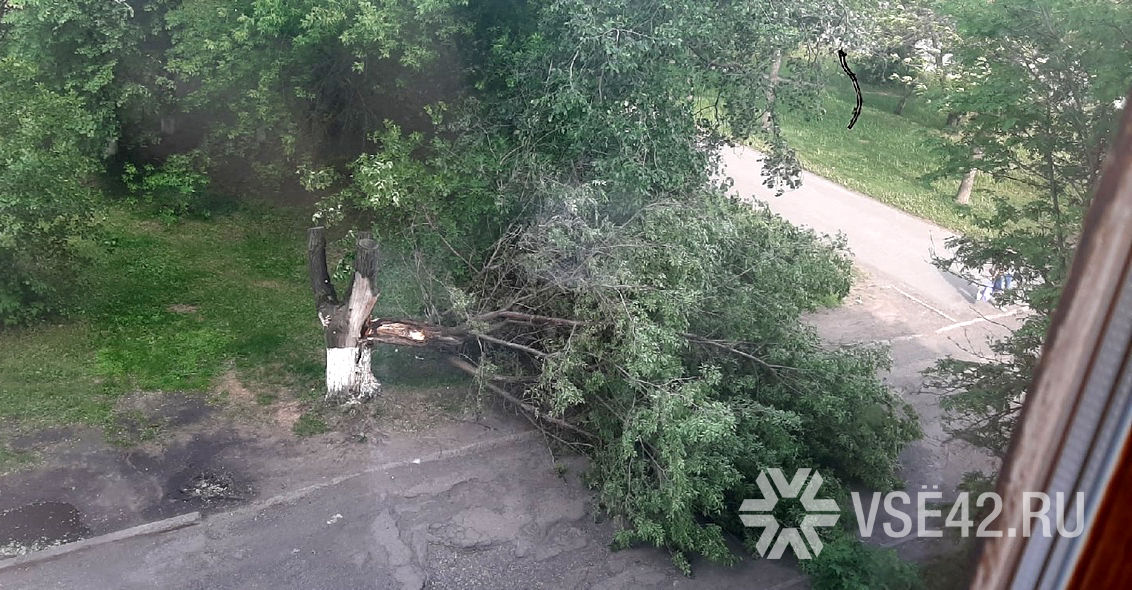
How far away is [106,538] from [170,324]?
303 cm

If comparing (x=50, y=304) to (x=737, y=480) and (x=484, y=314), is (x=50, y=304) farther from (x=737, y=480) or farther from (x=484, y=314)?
(x=737, y=480)

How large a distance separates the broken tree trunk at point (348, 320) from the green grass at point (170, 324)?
1.39ft

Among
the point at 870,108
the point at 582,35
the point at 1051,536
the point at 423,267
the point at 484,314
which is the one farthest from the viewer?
the point at 870,108

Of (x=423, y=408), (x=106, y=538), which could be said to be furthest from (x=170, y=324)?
(x=106, y=538)

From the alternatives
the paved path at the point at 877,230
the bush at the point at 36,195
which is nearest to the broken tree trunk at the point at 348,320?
the bush at the point at 36,195

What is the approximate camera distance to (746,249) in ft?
22.9

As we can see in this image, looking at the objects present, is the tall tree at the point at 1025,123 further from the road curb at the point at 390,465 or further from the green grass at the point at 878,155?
the green grass at the point at 878,155

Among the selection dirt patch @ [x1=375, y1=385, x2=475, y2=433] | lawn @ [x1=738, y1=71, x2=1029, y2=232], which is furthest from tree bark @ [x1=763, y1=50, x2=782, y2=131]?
lawn @ [x1=738, y1=71, x2=1029, y2=232]

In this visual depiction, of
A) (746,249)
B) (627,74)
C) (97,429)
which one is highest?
(627,74)

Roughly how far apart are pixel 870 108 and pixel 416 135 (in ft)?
40.1

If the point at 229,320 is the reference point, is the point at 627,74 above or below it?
above

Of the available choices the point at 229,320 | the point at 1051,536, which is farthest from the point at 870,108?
the point at 1051,536

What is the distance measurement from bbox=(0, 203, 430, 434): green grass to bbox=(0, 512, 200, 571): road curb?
130 centimetres

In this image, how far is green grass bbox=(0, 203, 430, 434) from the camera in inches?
274
